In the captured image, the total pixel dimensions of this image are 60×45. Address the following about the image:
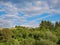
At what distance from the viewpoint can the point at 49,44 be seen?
32.4 m

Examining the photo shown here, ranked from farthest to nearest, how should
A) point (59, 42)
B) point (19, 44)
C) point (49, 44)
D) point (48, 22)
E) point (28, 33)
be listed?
point (48, 22) → point (28, 33) → point (19, 44) → point (59, 42) → point (49, 44)

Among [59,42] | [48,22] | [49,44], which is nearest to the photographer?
[49,44]

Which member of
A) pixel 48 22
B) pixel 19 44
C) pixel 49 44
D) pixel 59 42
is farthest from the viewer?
pixel 48 22

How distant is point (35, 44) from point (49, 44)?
2212 mm

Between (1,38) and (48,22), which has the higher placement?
(48,22)

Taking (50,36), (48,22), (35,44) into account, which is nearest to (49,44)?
(35,44)

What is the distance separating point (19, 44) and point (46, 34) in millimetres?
5875

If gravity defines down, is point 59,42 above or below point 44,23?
below

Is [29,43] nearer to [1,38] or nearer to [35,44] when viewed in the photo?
[35,44]

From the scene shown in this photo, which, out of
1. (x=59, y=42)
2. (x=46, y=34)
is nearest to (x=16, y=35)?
(x=46, y=34)

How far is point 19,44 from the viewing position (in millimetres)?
39438

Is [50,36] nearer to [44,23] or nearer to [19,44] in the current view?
[19,44]

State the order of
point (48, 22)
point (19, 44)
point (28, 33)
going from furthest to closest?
point (48, 22)
point (28, 33)
point (19, 44)

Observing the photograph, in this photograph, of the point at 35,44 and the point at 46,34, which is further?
the point at 46,34
